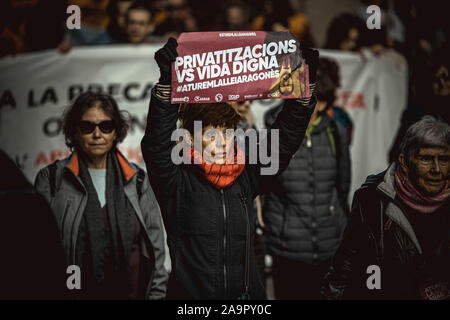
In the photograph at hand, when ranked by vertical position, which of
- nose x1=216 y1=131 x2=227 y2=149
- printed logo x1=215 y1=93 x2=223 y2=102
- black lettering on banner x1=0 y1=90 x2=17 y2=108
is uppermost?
black lettering on banner x1=0 y1=90 x2=17 y2=108

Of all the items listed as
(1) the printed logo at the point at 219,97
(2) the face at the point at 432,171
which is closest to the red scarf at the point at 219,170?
(1) the printed logo at the point at 219,97

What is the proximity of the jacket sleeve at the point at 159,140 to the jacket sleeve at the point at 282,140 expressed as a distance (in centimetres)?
45

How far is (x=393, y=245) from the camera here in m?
2.91

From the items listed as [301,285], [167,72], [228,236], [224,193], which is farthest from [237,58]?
[301,285]

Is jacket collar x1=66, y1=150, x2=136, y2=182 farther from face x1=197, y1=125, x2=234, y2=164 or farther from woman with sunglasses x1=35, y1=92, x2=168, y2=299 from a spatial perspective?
face x1=197, y1=125, x2=234, y2=164

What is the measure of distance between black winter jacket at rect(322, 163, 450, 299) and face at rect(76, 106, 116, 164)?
1.36 m

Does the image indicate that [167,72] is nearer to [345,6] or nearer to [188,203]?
[188,203]

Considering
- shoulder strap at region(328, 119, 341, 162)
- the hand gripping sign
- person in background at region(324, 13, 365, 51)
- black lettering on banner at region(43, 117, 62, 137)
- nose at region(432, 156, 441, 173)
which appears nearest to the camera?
the hand gripping sign

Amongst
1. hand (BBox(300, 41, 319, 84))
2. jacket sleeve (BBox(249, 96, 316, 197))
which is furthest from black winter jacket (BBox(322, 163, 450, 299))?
hand (BBox(300, 41, 319, 84))

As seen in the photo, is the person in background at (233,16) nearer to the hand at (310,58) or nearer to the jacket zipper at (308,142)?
the jacket zipper at (308,142)

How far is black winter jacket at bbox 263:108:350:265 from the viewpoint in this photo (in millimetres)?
4059

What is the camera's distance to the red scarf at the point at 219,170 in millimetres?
2791

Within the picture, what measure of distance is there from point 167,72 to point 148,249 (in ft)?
3.83

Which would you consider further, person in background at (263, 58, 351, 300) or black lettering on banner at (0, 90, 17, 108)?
black lettering on banner at (0, 90, 17, 108)
